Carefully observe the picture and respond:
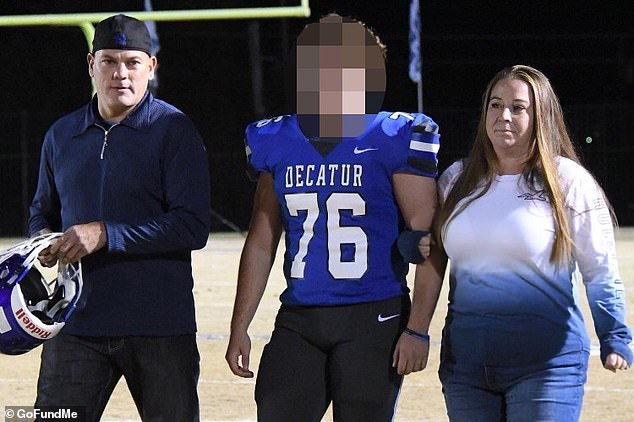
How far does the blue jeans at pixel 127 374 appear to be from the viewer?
4121 mm

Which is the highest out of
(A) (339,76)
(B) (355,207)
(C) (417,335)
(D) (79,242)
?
(A) (339,76)

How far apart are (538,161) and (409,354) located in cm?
65

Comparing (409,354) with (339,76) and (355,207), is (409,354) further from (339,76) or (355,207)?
(339,76)

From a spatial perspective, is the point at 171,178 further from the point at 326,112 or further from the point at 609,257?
the point at 609,257

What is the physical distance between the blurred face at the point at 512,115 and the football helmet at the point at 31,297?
1360 millimetres

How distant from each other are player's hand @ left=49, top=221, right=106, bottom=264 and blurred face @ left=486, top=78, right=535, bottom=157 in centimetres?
122

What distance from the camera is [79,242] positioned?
399 centimetres

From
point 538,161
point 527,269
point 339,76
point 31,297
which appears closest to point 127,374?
point 31,297

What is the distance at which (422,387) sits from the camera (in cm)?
718

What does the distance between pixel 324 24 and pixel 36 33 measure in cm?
2570

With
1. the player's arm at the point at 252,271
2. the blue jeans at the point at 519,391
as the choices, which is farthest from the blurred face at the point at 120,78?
the blue jeans at the point at 519,391

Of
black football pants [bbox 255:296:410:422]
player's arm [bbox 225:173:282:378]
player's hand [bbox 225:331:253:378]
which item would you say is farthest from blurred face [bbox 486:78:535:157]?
player's hand [bbox 225:331:253:378]

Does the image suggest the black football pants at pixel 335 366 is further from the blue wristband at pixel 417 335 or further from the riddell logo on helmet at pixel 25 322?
the riddell logo on helmet at pixel 25 322

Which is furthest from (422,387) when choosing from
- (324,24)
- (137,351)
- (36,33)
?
(36,33)
